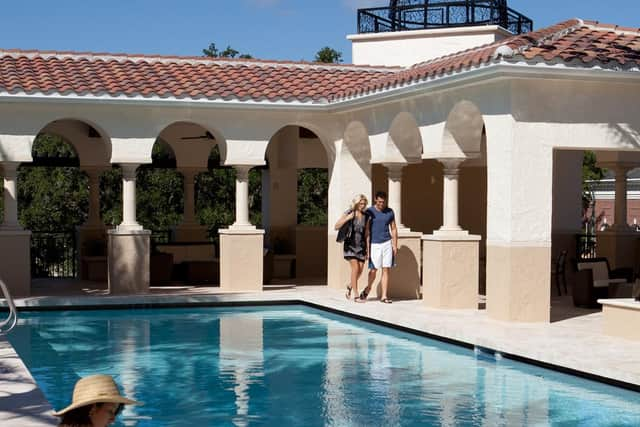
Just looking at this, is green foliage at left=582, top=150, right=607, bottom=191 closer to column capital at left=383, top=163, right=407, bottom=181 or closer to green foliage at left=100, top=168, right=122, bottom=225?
green foliage at left=100, top=168, right=122, bottom=225

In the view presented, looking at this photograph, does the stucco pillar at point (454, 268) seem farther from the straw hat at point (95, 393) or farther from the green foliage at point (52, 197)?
the green foliage at point (52, 197)

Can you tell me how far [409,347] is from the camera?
13234 mm

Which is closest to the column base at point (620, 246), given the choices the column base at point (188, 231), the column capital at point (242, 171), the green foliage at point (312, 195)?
the column capital at point (242, 171)

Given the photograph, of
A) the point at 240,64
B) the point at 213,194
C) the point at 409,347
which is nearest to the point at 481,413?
the point at 409,347

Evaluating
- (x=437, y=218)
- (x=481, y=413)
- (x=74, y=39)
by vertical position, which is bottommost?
(x=481, y=413)

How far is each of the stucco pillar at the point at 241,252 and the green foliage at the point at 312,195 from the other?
23729 mm

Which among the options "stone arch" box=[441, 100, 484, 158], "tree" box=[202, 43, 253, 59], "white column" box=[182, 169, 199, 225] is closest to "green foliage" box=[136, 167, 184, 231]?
"tree" box=[202, 43, 253, 59]

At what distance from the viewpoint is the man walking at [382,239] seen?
1662 centimetres

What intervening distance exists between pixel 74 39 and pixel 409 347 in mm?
44865

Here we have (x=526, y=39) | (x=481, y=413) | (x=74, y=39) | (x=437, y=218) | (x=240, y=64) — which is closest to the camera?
(x=481, y=413)

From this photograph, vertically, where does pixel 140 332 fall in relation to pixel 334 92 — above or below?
below

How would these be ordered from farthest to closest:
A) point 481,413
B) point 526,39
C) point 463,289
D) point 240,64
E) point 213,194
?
point 213,194 < point 240,64 < point 463,289 < point 526,39 < point 481,413

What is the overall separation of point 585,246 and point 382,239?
6.88 m

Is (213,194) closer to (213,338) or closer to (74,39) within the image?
(74,39)
